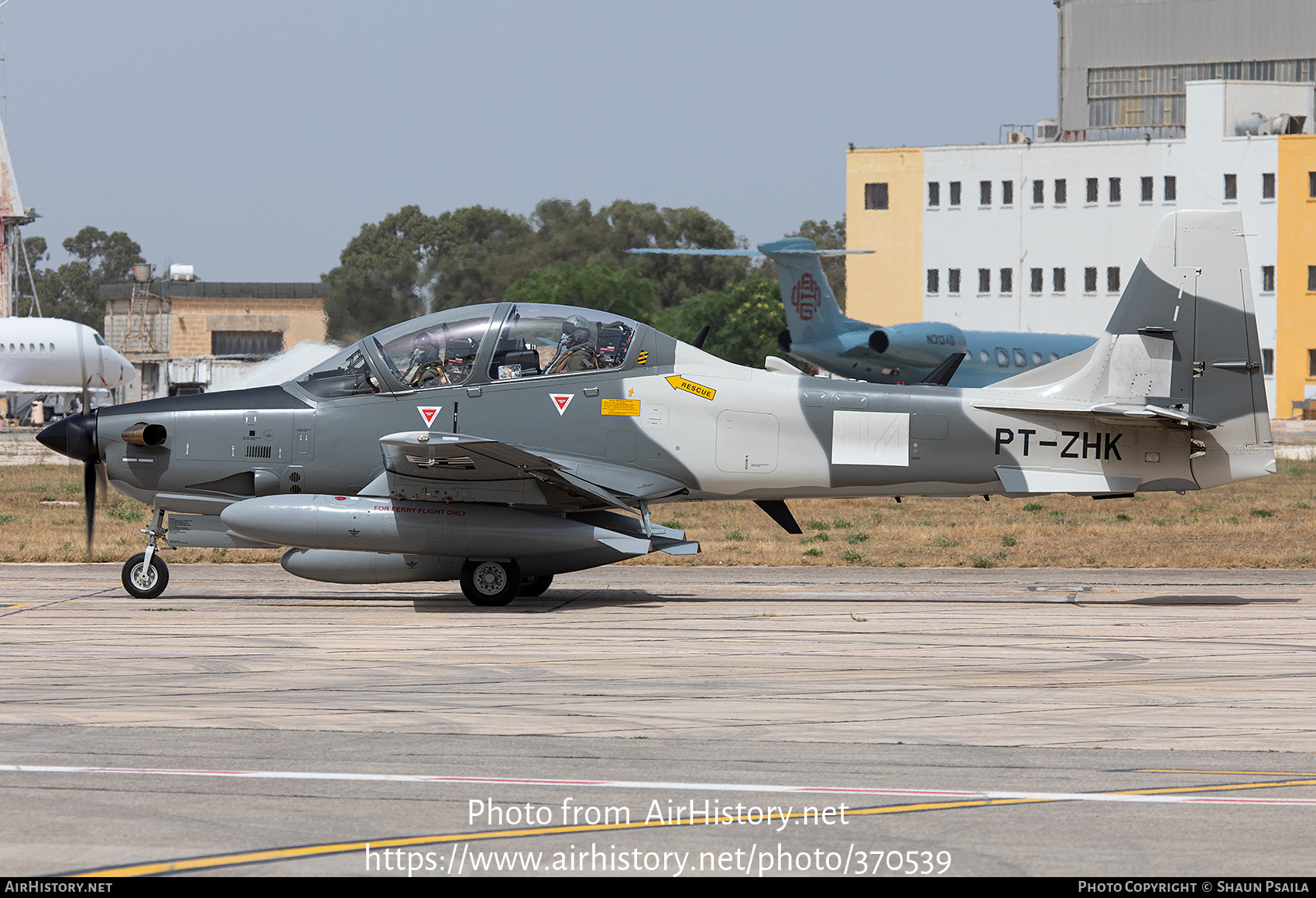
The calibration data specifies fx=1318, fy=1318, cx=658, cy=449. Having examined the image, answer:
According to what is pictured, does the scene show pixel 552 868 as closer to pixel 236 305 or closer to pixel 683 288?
pixel 236 305

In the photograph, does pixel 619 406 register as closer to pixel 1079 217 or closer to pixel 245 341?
pixel 1079 217

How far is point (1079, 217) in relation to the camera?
7344 cm

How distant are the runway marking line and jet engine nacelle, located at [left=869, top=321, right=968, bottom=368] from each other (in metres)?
32.5

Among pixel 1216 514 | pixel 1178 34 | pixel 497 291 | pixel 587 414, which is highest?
pixel 1178 34

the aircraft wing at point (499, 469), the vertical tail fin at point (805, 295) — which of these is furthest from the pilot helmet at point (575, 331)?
the vertical tail fin at point (805, 295)

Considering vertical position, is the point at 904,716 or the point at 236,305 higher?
the point at 236,305

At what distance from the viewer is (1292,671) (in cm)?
924

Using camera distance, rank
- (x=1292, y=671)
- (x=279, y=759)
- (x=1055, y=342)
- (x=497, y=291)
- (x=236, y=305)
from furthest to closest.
Answer: (x=236, y=305) → (x=497, y=291) → (x=1055, y=342) → (x=1292, y=671) → (x=279, y=759)

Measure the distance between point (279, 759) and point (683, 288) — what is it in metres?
97.5

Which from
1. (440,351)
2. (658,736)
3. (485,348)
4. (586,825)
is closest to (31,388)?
(440,351)

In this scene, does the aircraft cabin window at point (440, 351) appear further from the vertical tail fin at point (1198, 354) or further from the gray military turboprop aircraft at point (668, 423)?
the vertical tail fin at point (1198, 354)

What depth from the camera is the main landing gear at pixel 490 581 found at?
12.8 meters

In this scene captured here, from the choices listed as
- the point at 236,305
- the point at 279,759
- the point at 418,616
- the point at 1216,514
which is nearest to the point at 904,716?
the point at 279,759
